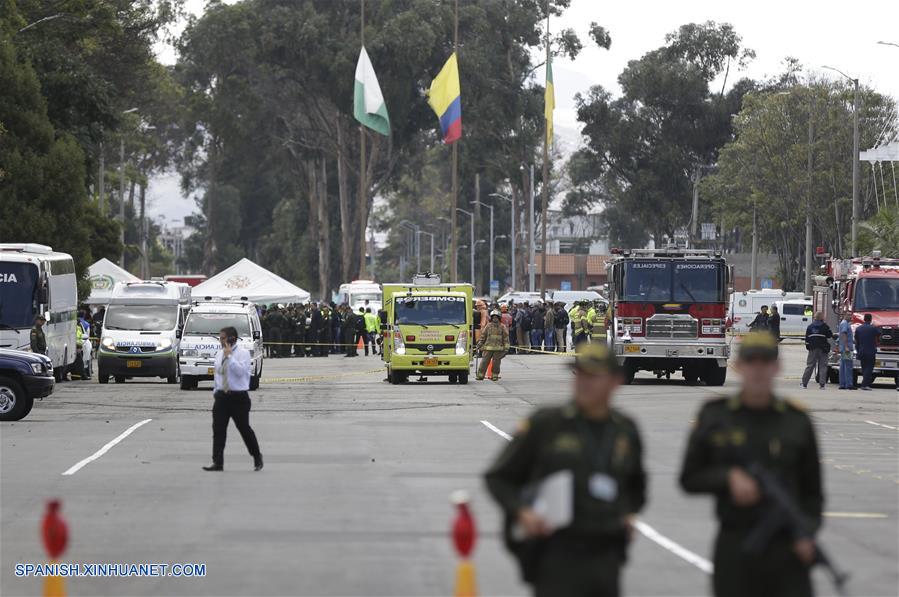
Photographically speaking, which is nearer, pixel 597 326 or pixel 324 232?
pixel 597 326

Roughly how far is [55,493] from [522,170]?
2989 inches

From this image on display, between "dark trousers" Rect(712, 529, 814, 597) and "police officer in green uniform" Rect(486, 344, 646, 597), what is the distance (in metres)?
0.46

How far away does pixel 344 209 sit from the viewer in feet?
293

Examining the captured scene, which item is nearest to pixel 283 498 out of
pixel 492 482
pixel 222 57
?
pixel 492 482

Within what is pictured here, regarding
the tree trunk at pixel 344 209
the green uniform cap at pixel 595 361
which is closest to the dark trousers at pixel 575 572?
the green uniform cap at pixel 595 361

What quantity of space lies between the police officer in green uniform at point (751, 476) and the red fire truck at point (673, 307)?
100 ft

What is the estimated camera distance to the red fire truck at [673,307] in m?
38.2

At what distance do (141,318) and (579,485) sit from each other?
36.2 metres

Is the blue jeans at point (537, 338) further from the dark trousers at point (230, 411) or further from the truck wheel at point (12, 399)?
the dark trousers at point (230, 411)

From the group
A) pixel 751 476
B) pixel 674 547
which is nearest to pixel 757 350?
pixel 751 476

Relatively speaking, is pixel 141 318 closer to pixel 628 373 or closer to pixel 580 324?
pixel 628 373

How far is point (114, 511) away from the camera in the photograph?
1550 cm

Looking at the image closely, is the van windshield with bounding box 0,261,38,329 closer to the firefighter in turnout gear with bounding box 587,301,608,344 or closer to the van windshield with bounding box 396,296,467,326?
the van windshield with bounding box 396,296,467,326

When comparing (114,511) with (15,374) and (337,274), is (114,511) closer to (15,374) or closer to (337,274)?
(15,374)
